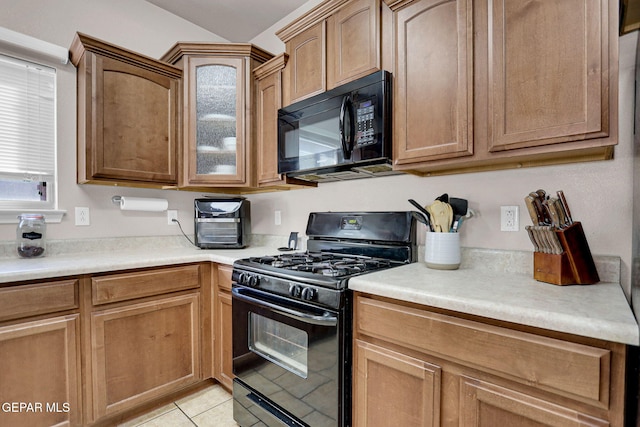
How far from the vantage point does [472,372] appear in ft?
3.18

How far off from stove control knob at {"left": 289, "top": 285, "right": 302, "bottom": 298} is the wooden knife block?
0.98m

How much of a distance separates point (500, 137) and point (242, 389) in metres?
1.74

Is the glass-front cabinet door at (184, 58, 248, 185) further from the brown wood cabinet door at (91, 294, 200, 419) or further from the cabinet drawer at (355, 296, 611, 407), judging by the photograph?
the cabinet drawer at (355, 296, 611, 407)

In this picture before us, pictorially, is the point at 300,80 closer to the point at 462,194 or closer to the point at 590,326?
the point at 462,194

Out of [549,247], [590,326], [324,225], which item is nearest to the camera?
[590,326]

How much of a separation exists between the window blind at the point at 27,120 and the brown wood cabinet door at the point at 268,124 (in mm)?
Result: 1326

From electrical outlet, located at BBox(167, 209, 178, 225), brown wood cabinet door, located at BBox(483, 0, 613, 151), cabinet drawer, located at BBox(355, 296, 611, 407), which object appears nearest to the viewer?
cabinet drawer, located at BBox(355, 296, 611, 407)

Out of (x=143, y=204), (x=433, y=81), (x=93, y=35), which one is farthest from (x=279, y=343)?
(x=93, y=35)

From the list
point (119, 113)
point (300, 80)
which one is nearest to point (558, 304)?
point (300, 80)

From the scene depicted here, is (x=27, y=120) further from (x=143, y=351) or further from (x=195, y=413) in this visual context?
(x=195, y=413)

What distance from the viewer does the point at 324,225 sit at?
207 cm

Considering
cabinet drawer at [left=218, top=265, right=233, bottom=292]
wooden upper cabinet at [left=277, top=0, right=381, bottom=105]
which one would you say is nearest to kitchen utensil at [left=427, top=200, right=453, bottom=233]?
wooden upper cabinet at [left=277, top=0, right=381, bottom=105]

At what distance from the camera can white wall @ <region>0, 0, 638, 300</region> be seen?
3.98ft
